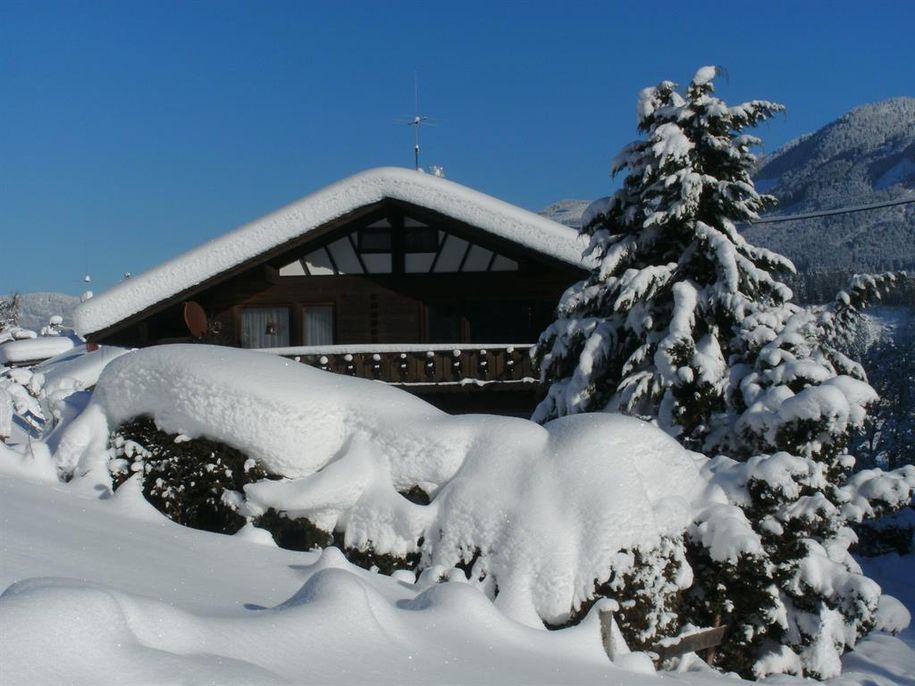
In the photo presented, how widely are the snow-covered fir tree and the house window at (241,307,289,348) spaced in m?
7.22

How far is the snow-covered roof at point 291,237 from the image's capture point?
53.8ft

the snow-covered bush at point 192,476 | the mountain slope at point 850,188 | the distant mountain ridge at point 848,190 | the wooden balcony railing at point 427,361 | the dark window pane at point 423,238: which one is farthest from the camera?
the mountain slope at point 850,188

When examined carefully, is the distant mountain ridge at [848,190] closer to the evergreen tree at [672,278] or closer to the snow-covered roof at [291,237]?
the snow-covered roof at [291,237]

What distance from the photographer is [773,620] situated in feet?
25.7

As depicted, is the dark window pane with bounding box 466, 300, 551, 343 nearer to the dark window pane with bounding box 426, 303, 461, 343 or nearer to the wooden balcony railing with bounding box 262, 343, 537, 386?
the dark window pane with bounding box 426, 303, 461, 343

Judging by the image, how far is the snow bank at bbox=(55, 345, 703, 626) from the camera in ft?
22.4

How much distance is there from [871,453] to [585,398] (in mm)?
22405

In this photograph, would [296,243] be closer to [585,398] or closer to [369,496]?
[585,398]

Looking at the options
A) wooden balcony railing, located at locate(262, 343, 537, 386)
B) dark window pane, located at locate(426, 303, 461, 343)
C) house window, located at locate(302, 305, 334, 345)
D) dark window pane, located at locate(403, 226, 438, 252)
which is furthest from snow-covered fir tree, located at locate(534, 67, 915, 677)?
house window, located at locate(302, 305, 334, 345)

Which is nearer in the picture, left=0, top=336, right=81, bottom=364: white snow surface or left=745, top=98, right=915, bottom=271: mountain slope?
left=0, top=336, right=81, bottom=364: white snow surface

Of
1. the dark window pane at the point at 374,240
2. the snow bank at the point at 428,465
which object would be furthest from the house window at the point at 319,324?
the snow bank at the point at 428,465

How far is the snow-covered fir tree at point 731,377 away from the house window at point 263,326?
23.7ft

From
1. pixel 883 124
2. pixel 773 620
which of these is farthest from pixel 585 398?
pixel 883 124

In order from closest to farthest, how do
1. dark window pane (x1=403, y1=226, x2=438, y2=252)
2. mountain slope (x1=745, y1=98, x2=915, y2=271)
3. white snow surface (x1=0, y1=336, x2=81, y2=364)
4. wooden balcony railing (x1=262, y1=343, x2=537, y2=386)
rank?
wooden balcony railing (x1=262, y1=343, x2=537, y2=386)
dark window pane (x1=403, y1=226, x2=438, y2=252)
white snow surface (x1=0, y1=336, x2=81, y2=364)
mountain slope (x1=745, y1=98, x2=915, y2=271)
